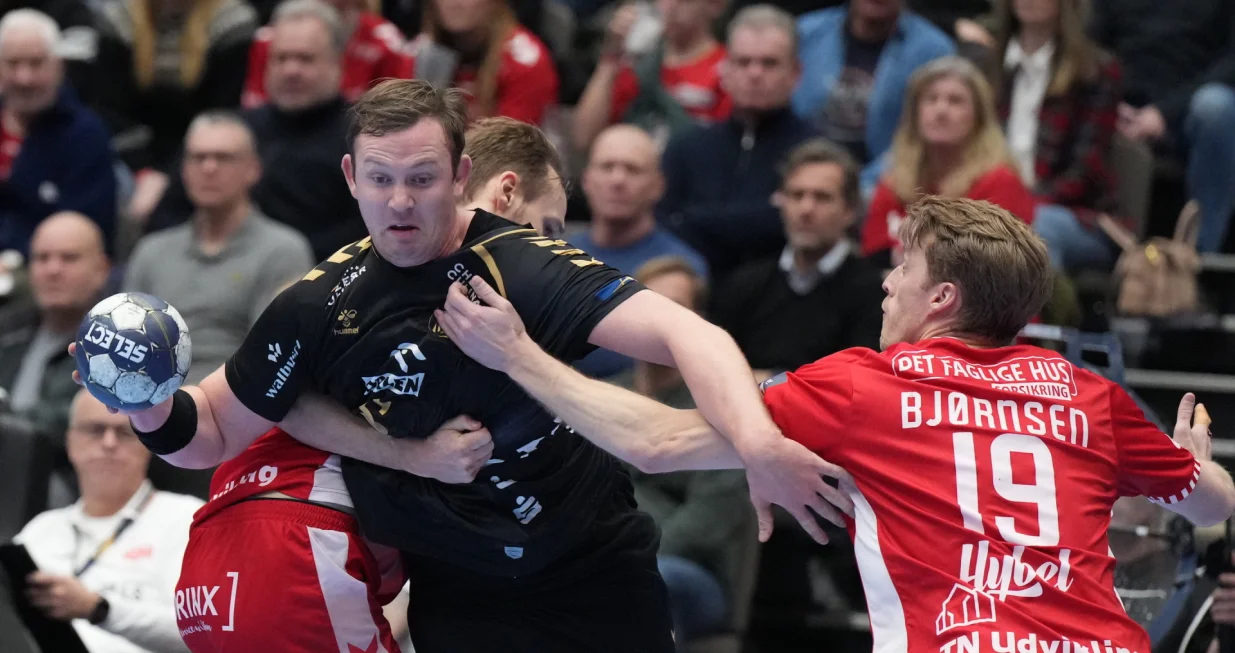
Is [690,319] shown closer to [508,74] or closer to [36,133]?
[508,74]

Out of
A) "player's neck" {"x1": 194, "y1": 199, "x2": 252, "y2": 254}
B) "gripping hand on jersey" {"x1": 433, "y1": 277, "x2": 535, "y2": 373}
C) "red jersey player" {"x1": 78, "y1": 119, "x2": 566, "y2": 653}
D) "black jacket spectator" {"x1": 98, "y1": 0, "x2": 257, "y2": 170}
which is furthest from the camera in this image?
"black jacket spectator" {"x1": 98, "y1": 0, "x2": 257, "y2": 170}

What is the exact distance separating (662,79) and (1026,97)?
5.54 feet

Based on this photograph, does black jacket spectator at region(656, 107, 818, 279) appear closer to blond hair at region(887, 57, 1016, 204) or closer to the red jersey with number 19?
blond hair at region(887, 57, 1016, 204)

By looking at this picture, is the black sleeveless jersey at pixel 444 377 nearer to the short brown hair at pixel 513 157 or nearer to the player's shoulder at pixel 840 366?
the short brown hair at pixel 513 157

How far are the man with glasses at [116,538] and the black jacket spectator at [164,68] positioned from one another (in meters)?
3.06

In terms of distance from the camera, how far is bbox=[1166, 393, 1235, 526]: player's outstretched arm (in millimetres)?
3273

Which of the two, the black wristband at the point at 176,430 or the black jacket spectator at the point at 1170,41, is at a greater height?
the black jacket spectator at the point at 1170,41

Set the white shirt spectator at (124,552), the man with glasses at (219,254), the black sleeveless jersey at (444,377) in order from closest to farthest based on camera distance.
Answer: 1. the black sleeveless jersey at (444,377)
2. the white shirt spectator at (124,552)
3. the man with glasses at (219,254)

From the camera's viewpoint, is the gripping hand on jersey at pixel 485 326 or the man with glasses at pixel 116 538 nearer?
the gripping hand on jersey at pixel 485 326

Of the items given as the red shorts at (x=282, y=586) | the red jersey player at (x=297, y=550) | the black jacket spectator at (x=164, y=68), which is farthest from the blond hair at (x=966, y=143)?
the black jacket spectator at (x=164, y=68)

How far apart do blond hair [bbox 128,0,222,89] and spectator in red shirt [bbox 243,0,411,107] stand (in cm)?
34

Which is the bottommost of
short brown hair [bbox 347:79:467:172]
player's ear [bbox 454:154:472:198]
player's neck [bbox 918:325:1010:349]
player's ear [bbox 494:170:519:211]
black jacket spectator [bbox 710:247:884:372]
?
black jacket spectator [bbox 710:247:884:372]

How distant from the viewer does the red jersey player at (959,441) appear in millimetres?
2895

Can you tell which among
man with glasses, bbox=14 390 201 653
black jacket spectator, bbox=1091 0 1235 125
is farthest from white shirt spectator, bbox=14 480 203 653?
black jacket spectator, bbox=1091 0 1235 125
